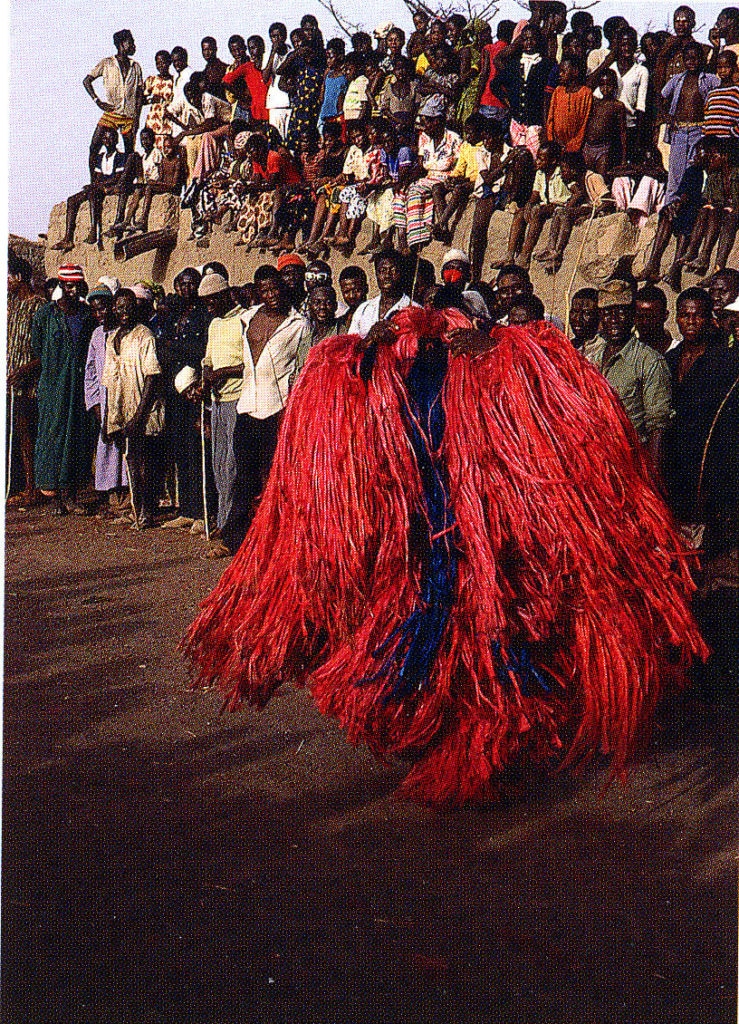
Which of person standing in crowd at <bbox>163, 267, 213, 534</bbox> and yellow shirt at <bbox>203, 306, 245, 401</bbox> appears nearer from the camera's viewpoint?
yellow shirt at <bbox>203, 306, 245, 401</bbox>

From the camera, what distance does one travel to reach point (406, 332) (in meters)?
3.28

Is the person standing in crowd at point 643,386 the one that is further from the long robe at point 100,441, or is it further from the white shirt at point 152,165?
the white shirt at point 152,165

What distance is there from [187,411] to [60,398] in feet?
3.89

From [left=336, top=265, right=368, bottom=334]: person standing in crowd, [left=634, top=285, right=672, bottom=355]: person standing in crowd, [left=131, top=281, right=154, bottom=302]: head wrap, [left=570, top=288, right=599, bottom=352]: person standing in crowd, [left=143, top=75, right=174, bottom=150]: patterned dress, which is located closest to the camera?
[left=634, top=285, right=672, bottom=355]: person standing in crowd

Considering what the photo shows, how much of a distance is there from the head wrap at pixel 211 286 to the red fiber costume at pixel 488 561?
14.1 ft

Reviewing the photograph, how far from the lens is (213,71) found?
10688 millimetres

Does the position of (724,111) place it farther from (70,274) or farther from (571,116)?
(70,274)

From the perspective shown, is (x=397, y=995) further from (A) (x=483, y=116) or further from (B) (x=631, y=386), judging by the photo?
(A) (x=483, y=116)

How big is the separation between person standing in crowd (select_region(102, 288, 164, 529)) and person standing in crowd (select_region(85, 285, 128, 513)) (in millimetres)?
143

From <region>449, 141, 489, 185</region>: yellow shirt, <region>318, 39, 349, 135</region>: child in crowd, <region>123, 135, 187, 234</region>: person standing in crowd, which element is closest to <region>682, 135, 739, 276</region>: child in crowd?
<region>449, 141, 489, 185</region>: yellow shirt

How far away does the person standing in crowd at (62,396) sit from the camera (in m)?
8.52

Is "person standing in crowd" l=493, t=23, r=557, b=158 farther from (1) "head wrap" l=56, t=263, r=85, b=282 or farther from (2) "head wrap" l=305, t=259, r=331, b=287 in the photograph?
(1) "head wrap" l=56, t=263, r=85, b=282

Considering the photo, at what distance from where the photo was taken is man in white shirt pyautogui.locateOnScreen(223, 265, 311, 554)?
6488 millimetres

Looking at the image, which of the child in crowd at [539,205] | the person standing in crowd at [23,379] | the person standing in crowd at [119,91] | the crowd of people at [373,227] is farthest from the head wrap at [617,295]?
the person standing in crowd at [119,91]
